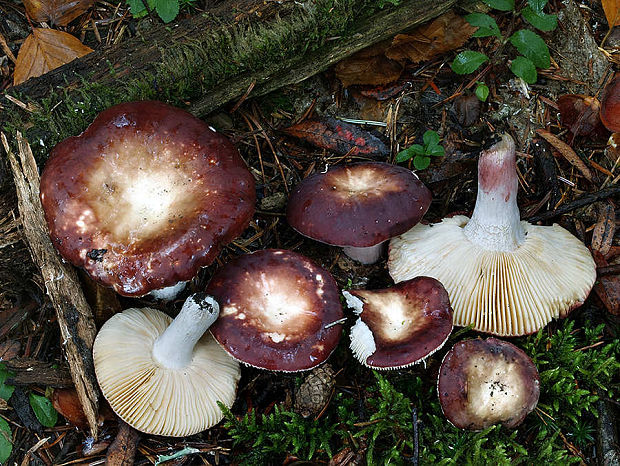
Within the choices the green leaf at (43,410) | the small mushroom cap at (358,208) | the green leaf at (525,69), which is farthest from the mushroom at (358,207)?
the green leaf at (43,410)

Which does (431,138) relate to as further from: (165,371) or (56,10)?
(56,10)

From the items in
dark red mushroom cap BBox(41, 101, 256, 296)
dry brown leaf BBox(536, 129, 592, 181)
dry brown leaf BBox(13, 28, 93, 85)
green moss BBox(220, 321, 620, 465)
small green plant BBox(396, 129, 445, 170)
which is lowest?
green moss BBox(220, 321, 620, 465)

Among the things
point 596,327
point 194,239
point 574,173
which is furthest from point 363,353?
point 574,173

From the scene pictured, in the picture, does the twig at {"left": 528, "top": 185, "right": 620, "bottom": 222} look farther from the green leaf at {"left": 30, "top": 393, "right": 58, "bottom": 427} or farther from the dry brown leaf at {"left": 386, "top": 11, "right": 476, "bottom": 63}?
the green leaf at {"left": 30, "top": 393, "right": 58, "bottom": 427}

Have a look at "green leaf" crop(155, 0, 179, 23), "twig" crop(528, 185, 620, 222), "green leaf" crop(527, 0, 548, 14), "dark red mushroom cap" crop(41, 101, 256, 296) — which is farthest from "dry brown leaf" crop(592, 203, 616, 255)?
"green leaf" crop(155, 0, 179, 23)

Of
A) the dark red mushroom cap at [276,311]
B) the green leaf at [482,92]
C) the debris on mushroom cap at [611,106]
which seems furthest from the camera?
the green leaf at [482,92]

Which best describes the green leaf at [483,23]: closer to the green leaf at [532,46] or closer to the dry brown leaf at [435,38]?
the green leaf at [532,46]
